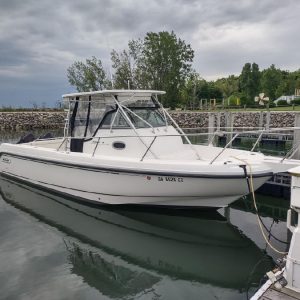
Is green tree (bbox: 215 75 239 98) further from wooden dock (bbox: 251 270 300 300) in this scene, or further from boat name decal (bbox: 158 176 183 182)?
wooden dock (bbox: 251 270 300 300)

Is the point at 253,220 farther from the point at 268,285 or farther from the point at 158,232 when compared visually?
the point at 268,285

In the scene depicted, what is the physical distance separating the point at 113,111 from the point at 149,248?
336 centimetres

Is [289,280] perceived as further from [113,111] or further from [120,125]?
[113,111]

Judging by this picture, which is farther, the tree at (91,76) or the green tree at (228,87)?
the green tree at (228,87)

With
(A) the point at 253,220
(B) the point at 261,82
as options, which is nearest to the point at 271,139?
(A) the point at 253,220

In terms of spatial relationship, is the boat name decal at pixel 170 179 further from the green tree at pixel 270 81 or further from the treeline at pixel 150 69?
the green tree at pixel 270 81

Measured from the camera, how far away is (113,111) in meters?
8.36

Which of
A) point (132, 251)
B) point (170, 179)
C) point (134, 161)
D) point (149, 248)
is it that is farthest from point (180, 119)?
point (132, 251)

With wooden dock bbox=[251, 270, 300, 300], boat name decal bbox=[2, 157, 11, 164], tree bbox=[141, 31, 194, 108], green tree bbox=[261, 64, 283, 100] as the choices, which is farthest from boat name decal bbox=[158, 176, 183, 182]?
green tree bbox=[261, 64, 283, 100]

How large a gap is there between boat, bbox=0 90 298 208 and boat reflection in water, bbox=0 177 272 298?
1.33 ft

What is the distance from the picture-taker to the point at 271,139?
18.4 metres

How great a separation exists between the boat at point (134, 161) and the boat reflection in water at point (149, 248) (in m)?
0.41

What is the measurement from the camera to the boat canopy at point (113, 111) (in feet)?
27.1

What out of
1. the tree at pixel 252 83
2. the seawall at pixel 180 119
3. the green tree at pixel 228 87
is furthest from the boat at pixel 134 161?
the green tree at pixel 228 87
